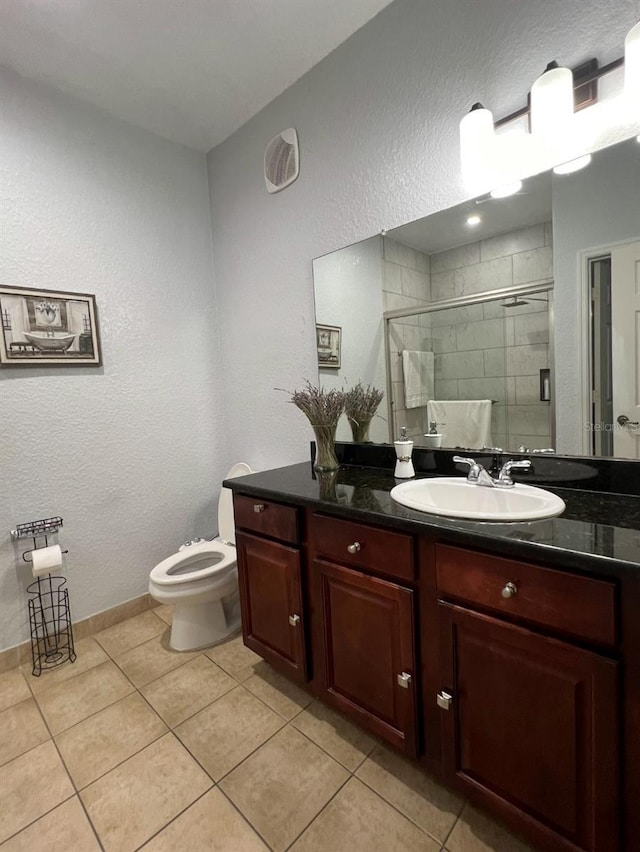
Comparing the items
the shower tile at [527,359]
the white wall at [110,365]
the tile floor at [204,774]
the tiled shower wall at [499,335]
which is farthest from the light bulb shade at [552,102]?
the tile floor at [204,774]

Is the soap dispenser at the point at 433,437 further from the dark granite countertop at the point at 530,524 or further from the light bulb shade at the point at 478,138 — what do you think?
the light bulb shade at the point at 478,138

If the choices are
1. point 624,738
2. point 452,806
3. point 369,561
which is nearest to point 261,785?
point 452,806

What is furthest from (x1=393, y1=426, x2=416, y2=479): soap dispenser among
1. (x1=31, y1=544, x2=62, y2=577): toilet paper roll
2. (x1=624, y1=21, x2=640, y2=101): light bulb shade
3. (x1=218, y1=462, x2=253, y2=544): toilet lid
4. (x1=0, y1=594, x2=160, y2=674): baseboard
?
(x1=0, y1=594, x2=160, y2=674): baseboard

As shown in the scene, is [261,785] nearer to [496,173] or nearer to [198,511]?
[198,511]

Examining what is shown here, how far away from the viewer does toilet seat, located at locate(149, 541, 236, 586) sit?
182 cm

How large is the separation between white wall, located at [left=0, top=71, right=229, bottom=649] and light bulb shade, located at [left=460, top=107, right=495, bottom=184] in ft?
5.54

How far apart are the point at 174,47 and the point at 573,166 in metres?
1.71

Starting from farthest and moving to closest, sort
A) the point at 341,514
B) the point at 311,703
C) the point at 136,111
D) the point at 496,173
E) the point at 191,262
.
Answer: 1. the point at 191,262
2. the point at 136,111
3. the point at 311,703
4. the point at 496,173
5. the point at 341,514

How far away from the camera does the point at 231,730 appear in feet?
4.79

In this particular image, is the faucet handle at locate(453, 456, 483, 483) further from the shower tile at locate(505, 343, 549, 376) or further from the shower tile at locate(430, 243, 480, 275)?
the shower tile at locate(430, 243, 480, 275)

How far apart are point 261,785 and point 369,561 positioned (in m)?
0.79

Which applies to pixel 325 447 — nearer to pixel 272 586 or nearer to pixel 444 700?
pixel 272 586

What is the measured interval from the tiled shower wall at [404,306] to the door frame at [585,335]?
519mm

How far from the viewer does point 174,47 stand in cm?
173
